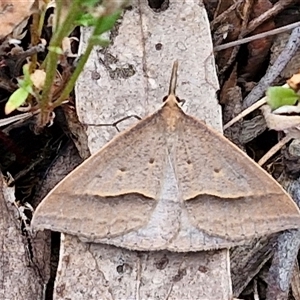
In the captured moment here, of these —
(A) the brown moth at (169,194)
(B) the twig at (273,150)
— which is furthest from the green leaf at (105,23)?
(B) the twig at (273,150)

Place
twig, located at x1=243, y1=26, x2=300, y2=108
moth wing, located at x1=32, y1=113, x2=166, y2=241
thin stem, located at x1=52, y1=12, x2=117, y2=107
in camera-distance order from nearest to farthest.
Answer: thin stem, located at x1=52, y1=12, x2=117, y2=107 → moth wing, located at x1=32, y1=113, x2=166, y2=241 → twig, located at x1=243, y1=26, x2=300, y2=108

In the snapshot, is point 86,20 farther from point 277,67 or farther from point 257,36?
point 277,67

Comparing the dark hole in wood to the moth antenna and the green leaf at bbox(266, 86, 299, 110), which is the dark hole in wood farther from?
the green leaf at bbox(266, 86, 299, 110)

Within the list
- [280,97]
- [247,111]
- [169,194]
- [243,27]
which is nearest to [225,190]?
[169,194]

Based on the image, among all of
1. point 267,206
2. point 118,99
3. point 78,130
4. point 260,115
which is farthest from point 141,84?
point 267,206

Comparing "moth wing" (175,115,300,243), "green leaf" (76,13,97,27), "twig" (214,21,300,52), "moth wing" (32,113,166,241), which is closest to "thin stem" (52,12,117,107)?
"green leaf" (76,13,97,27)

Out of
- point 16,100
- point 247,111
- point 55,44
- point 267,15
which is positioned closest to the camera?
point 55,44
